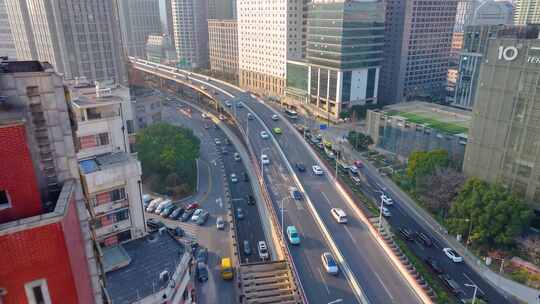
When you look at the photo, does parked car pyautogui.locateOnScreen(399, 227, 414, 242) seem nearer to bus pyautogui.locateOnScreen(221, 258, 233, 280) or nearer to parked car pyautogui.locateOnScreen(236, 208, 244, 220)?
parked car pyautogui.locateOnScreen(236, 208, 244, 220)

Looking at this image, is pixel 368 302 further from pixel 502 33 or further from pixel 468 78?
pixel 468 78

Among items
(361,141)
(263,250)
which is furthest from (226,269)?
(361,141)

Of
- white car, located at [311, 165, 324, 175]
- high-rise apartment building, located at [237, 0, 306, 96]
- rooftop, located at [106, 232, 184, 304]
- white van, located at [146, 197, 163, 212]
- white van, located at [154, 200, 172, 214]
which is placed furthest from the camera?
high-rise apartment building, located at [237, 0, 306, 96]

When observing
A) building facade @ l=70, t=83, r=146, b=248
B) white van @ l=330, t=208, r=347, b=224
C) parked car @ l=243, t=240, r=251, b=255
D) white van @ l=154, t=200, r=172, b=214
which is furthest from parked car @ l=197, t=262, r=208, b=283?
white van @ l=330, t=208, r=347, b=224

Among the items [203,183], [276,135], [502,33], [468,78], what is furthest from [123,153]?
[468,78]

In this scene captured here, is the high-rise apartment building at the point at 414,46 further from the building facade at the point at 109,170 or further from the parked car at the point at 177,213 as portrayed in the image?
the building facade at the point at 109,170
